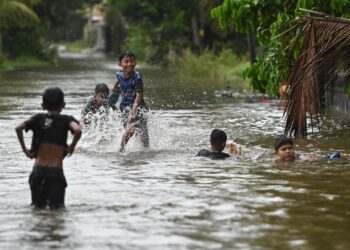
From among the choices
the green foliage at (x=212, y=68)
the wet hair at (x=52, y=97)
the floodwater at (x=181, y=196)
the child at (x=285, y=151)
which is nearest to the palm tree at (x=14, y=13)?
the green foliage at (x=212, y=68)

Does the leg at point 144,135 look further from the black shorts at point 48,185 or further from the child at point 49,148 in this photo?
the black shorts at point 48,185

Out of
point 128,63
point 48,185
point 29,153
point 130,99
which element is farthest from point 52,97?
point 130,99

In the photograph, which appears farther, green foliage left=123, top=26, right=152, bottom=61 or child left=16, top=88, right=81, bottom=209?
green foliage left=123, top=26, right=152, bottom=61

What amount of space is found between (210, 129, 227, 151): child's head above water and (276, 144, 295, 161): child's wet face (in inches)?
32.9

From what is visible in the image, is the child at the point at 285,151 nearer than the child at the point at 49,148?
No

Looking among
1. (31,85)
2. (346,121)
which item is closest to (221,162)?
(346,121)

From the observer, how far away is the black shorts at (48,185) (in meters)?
8.84

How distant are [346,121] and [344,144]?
13.9 feet

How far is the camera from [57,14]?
238 feet

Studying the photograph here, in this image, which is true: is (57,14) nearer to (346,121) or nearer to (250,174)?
(346,121)

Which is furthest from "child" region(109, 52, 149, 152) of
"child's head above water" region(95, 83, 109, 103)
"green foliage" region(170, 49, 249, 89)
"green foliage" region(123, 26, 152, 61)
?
"green foliage" region(123, 26, 152, 61)

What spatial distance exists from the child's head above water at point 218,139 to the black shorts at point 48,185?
423 cm

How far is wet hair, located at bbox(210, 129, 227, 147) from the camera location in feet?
42.0

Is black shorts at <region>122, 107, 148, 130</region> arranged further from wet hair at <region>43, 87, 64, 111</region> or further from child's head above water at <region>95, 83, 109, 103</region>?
wet hair at <region>43, 87, 64, 111</region>
